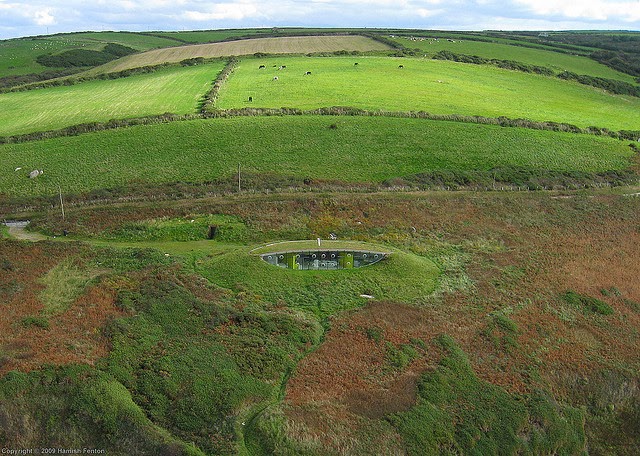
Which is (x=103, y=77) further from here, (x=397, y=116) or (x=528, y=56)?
(x=528, y=56)

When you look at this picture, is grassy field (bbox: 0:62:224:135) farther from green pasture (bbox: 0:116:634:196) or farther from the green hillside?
green pasture (bbox: 0:116:634:196)

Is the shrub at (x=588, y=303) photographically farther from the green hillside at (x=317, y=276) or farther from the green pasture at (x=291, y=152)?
the green pasture at (x=291, y=152)

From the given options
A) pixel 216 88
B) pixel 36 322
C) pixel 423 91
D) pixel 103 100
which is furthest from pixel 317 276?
pixel 103 100

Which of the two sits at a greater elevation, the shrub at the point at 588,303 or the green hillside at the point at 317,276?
the green hillside at the point at 317,276

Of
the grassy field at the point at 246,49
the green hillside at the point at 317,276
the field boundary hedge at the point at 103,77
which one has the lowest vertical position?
the green hillside at the point at 317,276

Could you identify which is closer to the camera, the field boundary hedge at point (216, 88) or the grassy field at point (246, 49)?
the field boundary hedge at point (216, 88)

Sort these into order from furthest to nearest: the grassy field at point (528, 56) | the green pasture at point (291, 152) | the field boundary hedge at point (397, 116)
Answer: the grassy field at point (528, 56)
the field boundary hedge at point (397, 116)
the green pasture at point (291, 152)

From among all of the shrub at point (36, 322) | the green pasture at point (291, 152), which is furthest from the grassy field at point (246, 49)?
the shrub at point (36, 322)
